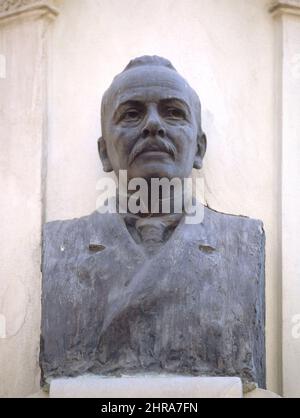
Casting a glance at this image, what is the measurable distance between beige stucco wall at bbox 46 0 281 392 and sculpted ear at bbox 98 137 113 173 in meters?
0.24

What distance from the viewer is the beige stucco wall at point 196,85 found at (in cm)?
740

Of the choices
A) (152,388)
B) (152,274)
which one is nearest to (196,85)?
(152,274)

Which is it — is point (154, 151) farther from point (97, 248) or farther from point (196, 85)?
point (196, 85)

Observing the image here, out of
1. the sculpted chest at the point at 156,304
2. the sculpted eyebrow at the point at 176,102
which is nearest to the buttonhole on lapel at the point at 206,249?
the sculpted chest at the point at 156,304

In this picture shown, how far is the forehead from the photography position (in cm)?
688

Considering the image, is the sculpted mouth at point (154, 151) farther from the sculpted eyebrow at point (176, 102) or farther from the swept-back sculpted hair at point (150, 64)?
the swept-back sculpted hair at point (150, 64)

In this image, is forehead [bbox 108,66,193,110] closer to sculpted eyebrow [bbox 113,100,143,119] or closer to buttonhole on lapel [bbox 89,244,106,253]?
sculpted eyebrow [bbox 113,100,143,119]

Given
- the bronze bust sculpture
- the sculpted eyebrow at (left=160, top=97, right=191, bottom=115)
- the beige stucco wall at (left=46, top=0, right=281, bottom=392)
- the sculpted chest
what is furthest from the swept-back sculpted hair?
the sculpted chest

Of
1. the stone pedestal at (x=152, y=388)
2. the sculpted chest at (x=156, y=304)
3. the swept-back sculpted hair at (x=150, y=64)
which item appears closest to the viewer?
the stone pedestal at (x=152, y=388)

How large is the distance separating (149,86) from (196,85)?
70 centimetres

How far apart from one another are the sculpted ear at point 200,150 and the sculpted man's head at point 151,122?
10cm

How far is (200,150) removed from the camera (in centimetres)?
716

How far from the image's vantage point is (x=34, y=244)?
7309mm

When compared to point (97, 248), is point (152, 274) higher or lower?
lower
